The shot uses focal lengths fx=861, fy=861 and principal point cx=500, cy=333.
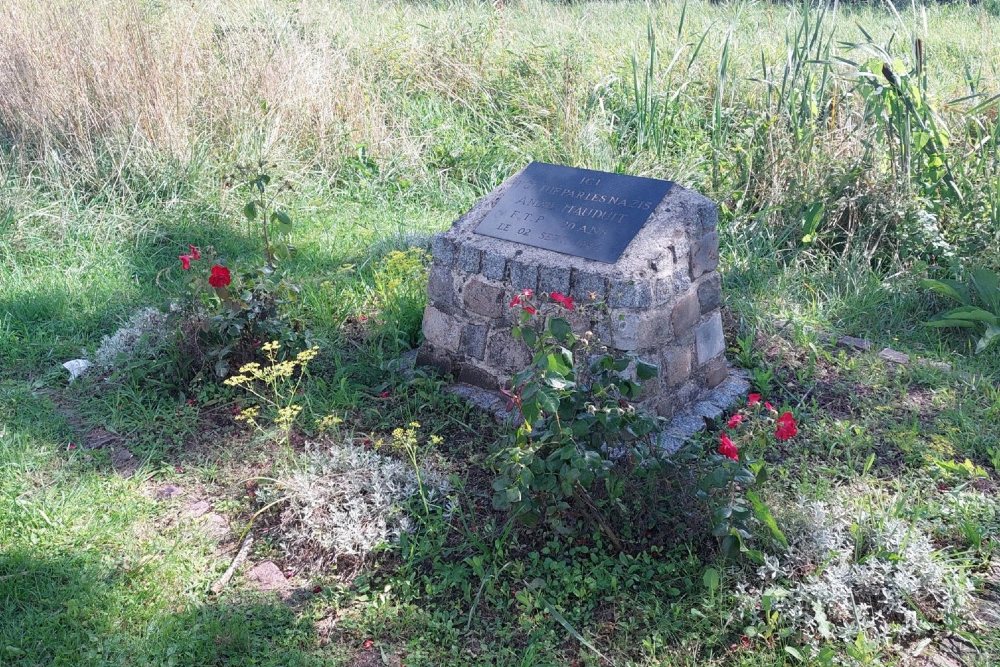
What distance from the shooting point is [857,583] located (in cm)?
251

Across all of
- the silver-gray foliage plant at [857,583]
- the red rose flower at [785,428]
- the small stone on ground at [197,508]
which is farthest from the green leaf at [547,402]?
the small stone on ground at [197,508]

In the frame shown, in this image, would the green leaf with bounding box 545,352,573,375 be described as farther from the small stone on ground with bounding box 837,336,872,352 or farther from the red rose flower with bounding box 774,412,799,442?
the small stone on ground with bounding box 837,336,872,352

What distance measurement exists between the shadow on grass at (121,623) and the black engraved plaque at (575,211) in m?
1.67

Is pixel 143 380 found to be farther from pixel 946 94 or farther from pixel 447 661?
pixel 946 94

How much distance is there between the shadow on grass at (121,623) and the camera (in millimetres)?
2393

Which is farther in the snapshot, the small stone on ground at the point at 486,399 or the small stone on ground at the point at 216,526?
the small stone on ground at the point at 486,399

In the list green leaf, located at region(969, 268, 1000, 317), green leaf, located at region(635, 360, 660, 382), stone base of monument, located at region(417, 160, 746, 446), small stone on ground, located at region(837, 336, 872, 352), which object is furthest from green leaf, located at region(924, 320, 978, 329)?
green leaf, located at region(635, 360, 660, 382)

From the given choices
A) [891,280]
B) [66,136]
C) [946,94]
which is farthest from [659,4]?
[66,136]

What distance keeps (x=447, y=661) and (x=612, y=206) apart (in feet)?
6.07

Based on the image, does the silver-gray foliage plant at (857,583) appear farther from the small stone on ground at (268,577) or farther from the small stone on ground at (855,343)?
the small stone on ground at (855,343)

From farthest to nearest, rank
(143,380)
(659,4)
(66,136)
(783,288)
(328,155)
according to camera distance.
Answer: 1. (659,4)
2. (328,155)
3. (66,136)
4. (783,288)
5. (143,380)

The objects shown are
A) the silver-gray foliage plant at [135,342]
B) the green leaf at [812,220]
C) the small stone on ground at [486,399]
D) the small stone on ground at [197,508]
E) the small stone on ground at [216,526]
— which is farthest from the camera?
the green leaf at [812,220]

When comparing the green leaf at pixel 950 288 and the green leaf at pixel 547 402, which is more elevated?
the green leaf at pixel 547 402

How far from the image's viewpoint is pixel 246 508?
9.89 feet
